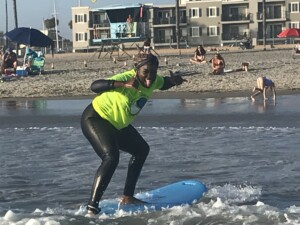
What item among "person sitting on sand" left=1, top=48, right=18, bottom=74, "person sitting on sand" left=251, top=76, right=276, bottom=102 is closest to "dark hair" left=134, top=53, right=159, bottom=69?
"person sitting on sand" left=251, top=76, right=276, bottom=102

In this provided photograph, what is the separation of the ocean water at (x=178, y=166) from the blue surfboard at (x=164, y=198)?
0.36ft

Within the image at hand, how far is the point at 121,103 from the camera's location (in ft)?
20.0

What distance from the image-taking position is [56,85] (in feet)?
77.4

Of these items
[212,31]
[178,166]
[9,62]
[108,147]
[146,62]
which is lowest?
[178,166]

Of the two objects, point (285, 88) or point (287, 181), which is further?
point (285, 88)

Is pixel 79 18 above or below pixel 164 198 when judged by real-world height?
above

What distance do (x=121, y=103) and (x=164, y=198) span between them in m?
1.17

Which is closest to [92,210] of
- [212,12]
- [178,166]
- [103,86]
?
[103,86]

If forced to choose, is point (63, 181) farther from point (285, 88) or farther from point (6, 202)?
point (285, 88)

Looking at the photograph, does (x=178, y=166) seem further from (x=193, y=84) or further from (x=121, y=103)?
(x=193, y=84)

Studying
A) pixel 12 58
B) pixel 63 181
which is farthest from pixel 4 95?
pixel 63 181

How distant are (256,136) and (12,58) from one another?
18.0 meters

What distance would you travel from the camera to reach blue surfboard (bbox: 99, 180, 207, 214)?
20.9ft

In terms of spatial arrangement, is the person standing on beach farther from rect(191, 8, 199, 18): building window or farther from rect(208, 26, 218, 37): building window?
rect(191, 8, 199, 18): building window
